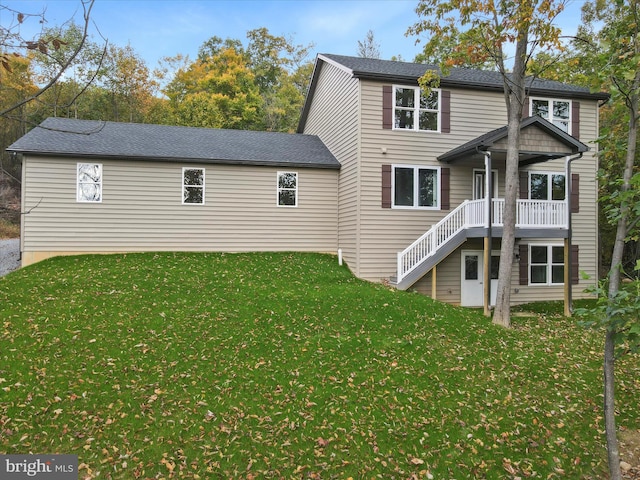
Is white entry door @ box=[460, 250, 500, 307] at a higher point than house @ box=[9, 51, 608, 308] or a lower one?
lower

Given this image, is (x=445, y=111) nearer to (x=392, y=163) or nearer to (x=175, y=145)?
(x=392, y=163)

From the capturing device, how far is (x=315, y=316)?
8.13 metres

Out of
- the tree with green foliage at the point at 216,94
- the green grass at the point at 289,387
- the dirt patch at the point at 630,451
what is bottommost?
the dirt patch at the point at 630,451

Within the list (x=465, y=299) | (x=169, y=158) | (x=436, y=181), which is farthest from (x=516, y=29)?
(x=169, y=158)

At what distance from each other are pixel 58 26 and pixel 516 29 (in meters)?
9.08

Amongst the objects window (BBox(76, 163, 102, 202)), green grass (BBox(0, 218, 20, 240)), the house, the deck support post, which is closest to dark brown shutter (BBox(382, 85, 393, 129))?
the house

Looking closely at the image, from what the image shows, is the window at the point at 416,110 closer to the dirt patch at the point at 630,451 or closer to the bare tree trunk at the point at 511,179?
the bare tree trunk at the point at 511,179

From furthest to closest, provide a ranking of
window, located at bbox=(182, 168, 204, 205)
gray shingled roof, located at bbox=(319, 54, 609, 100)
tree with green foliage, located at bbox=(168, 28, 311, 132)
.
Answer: tree with green foliage, located at bbox=(168, 28, 311, 132) < window, located at bbox=(182, 168, 204, 205) < gray shingled roof, located at bbox=(319, 54, 609, 100)

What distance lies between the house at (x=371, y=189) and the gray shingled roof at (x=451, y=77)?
0.07 m

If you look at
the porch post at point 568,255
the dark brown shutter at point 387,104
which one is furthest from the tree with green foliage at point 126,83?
the porch post at point 568,255

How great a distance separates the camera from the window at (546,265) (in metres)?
13.5

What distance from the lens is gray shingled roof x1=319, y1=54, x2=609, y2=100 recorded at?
1197cm

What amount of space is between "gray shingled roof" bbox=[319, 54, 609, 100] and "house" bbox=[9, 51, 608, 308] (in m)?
0.07

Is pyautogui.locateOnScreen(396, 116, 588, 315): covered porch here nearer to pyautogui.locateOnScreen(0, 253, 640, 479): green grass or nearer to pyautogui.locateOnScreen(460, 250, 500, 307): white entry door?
pyautogui.locateOnScreen(460, 250, 500, 307): white entry door
